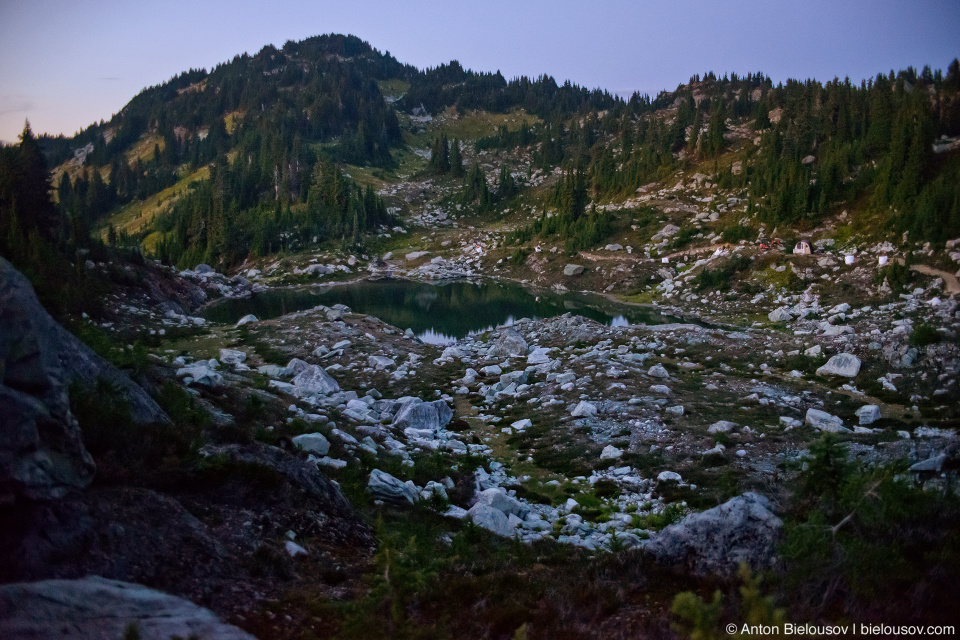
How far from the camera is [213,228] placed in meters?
90.6

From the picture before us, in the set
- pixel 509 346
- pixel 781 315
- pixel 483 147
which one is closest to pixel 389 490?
pixel 509 346

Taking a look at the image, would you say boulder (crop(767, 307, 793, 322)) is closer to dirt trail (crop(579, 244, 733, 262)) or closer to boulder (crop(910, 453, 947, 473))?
dirt trail (crop(579, 244, 733, 262))

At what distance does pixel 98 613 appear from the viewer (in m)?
4.61

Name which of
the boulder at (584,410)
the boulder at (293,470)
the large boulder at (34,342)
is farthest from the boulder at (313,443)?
the boulder at (584,410)

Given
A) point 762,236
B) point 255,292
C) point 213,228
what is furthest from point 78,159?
point 762,236

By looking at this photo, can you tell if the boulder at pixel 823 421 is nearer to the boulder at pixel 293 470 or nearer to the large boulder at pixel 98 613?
the boulder at pixel 293 470

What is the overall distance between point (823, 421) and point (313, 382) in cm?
2050

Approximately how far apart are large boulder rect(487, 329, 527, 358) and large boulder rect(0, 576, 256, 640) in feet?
92.1

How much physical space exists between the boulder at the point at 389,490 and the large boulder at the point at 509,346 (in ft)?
70.6

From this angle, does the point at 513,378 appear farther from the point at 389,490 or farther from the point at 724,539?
the point at 724,539

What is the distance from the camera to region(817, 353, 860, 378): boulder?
25031mm

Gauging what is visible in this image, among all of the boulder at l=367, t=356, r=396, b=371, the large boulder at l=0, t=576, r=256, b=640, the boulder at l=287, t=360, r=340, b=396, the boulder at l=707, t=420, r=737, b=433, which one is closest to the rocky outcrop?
the large boulder at l=0, t=576, r=256, b=640

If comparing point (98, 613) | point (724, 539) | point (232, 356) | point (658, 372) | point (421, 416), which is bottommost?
point (421, 416)

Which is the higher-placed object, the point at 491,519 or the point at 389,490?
the point at 389,490
